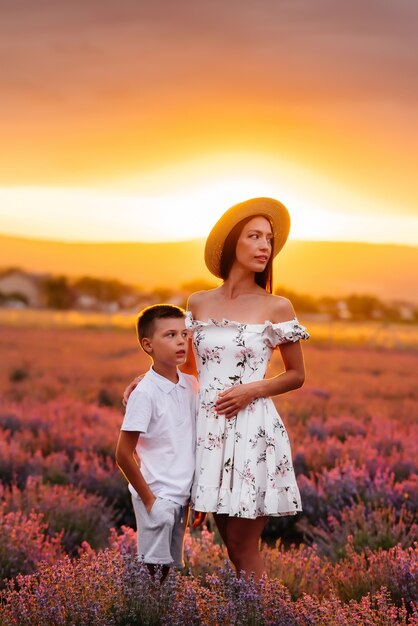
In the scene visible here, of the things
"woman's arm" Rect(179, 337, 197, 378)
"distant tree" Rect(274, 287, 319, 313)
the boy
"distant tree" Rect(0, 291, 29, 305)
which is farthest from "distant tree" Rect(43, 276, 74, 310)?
the boy

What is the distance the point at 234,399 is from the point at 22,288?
395 ft

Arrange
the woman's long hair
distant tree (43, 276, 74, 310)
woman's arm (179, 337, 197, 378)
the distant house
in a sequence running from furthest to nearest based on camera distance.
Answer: the distant house, distant tree (43, 276, 74, 310), woman's arm (179, 337, 197, 378), the woman's long hair

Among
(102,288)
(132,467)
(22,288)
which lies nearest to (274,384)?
(132,467)

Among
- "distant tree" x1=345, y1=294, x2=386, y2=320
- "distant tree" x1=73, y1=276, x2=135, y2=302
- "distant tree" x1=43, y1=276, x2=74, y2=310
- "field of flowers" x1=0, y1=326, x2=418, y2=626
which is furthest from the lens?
"distant tree" x1=73, y1=276, x2=135, y2=302

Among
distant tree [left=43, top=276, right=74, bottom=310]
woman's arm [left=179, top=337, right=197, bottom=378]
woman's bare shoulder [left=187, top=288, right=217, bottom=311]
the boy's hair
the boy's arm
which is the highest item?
woman's bare shoulder [left=187, top=288, right=217, bottom=311]

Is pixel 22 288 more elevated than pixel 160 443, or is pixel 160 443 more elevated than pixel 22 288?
pixel 160 443

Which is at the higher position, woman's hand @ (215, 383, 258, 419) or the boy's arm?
woman's hand @ (215, 383, 258, 419)

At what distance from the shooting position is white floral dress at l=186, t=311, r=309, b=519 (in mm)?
Answer: 4309

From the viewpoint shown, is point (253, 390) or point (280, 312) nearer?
point (253, 390)

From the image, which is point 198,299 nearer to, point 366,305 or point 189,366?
point 189,366

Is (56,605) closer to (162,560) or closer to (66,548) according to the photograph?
(162,560)

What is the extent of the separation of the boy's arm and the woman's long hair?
3.22 ft

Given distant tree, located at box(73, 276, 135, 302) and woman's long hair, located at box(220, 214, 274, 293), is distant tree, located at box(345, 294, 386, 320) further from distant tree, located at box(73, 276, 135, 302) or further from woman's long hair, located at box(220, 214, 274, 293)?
woman's long hair, located at box(220, 214, 274, 293)

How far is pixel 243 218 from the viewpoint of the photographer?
4.61 meters
